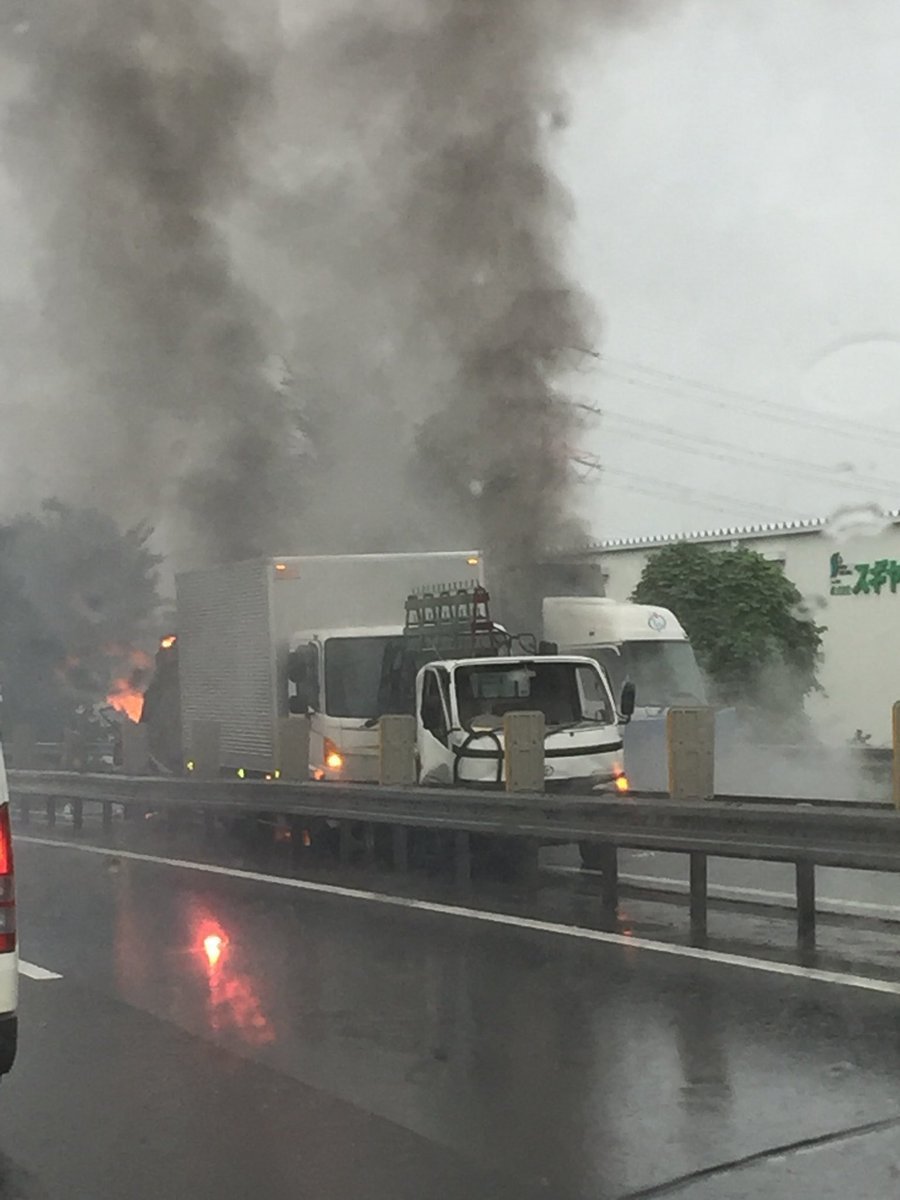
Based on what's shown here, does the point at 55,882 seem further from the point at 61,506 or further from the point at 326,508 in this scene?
the point at 61,506

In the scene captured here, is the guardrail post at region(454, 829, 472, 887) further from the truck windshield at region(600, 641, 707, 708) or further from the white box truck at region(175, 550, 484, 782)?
the truck windshield at region(600, 641, 707, 708)

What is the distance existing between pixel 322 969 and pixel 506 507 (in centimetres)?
1767

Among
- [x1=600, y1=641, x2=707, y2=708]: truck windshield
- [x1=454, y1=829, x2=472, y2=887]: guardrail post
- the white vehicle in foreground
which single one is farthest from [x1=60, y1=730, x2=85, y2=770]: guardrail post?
the white vehicle in foreground

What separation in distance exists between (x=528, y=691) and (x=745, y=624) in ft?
38.3

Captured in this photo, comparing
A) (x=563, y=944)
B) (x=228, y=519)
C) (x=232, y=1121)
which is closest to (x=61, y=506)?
Result: (x=228, y=519)

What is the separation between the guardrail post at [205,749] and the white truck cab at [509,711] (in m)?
3.94

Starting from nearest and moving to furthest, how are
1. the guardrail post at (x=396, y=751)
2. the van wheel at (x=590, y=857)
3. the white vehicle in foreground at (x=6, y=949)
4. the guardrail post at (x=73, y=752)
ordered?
the white vehicle in foreground at (x=6, y=949) < the van wheel at (x=590, y=857) < the guardrail post at (x=396, y=751) < the guardrail post at (x=73, y=752)

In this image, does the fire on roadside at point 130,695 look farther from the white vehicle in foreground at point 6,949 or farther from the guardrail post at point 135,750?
the white vehicle in foreground at point 6,949

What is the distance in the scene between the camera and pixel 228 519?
1073 inches

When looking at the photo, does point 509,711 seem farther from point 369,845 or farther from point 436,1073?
point 436,1073

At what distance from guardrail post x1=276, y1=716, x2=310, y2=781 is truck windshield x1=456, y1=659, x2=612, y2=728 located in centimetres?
220

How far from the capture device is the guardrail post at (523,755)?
11164 millimetres

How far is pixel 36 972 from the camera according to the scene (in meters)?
8.10

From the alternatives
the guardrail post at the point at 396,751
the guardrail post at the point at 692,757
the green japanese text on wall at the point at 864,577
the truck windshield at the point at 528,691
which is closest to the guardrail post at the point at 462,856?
the guardrail post at the point at 396,751
